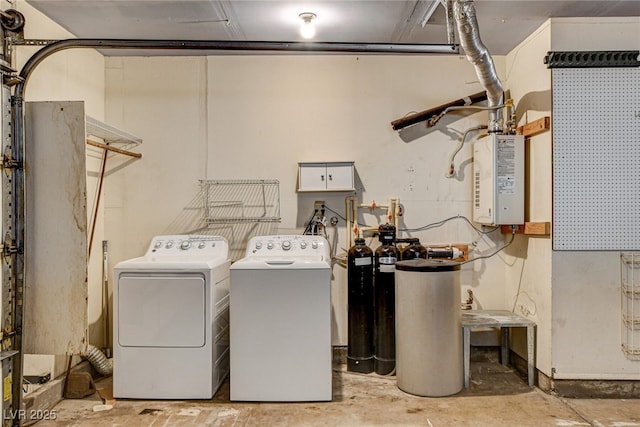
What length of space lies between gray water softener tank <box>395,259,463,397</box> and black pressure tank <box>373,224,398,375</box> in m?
0.36

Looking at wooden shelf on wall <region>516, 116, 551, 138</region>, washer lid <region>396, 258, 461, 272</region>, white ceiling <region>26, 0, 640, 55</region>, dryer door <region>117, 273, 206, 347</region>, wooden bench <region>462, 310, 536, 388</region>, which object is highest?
white ceiling <region>26, 0, 640, 55</region>

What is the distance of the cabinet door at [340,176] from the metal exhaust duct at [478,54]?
3.84 ft

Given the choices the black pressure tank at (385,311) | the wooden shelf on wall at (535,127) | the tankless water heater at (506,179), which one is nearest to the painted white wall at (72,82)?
the black pressure tank at (385,311)

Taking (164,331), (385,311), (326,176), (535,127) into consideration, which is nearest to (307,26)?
(326,176)

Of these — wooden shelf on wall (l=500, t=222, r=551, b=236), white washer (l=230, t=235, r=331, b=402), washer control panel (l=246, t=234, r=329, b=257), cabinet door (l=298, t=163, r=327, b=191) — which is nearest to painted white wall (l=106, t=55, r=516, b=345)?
cabinet door (l=298, t=163, r=327, b=191)

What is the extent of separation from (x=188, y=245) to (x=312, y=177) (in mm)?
1142

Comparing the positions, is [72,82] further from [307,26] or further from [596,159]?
[596,159]

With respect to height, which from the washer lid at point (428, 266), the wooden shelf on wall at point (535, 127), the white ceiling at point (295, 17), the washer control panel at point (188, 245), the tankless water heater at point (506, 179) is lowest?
the washer lid at point (428, 266)

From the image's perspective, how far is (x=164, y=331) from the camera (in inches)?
114

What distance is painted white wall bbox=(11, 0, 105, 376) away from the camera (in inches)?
109

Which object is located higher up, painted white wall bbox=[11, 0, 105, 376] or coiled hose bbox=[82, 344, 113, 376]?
painted white wall bbox=[11, 0, 105, 376]

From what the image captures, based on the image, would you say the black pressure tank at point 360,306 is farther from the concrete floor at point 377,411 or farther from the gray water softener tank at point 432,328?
the gray water softener tank at point 432,328

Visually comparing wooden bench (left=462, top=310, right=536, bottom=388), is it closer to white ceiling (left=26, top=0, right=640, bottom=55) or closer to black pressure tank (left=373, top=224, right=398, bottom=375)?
black pressure tank (left=373, top=224, right=398, bottom=375)

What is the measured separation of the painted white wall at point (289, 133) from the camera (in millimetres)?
3762
